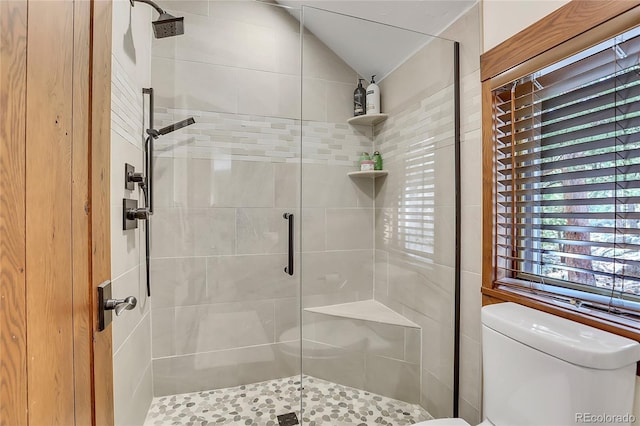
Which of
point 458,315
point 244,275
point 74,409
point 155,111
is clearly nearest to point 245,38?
point 155,111

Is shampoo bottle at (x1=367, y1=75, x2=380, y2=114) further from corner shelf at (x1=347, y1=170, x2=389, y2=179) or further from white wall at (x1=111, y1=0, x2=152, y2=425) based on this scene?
white wall at (x1=111, y1=0, x2=152, y2=425)

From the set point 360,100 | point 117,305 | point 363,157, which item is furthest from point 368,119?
point 117,305

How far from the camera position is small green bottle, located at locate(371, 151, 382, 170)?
73.0 inches

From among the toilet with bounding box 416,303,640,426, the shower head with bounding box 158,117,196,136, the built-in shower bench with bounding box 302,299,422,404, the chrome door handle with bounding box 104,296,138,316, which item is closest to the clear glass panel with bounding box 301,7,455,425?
the built-in shower bench with bounding box 302,299,422,404

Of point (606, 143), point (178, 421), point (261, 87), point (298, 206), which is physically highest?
point (261, 87)

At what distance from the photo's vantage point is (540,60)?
3.75ft

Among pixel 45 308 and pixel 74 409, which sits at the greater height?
pixel 45 308

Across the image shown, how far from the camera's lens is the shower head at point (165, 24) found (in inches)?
52.1

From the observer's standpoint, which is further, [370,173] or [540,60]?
[370,173]

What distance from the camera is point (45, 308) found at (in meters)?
0.56

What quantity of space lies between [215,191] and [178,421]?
3.87 ft

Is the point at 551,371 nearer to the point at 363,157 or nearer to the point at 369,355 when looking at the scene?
the point at 369,355

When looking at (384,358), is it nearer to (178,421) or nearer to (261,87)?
(178,421)

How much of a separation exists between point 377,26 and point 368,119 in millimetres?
484
